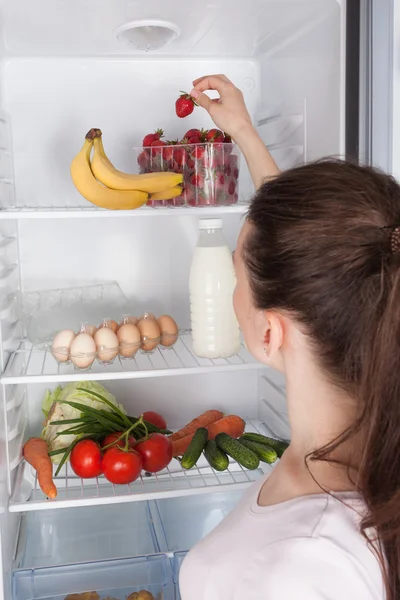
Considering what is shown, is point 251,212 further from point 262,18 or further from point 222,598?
point 262,18

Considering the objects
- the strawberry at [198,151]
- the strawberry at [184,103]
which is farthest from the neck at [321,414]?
the strawberry at [184,103]

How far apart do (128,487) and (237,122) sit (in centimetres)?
92

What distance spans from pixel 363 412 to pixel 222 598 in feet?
1.11

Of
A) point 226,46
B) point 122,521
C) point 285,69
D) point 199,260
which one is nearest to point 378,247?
point 199,260

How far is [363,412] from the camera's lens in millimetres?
848

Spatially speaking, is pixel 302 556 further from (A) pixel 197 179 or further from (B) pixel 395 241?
(A) pixel 197 179

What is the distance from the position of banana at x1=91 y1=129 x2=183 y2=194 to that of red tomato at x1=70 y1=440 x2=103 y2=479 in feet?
2.01

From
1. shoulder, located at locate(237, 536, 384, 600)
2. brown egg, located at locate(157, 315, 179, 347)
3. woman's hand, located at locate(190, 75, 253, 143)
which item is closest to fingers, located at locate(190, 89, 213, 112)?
woman's hand, located at locate(190, 75, 253, 143)

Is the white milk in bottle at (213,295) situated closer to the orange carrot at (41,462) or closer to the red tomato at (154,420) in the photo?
the red tomato at (154,420)

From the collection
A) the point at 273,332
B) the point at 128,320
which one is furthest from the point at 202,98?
the point at 273,332

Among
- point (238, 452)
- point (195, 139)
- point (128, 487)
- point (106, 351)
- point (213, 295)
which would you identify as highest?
point (195, 139)

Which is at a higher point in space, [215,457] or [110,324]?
[110,324]

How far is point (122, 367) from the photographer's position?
1676mm

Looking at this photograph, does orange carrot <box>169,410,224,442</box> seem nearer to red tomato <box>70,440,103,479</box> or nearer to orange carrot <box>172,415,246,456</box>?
orange carrot <box>172,415,246,456</box>
